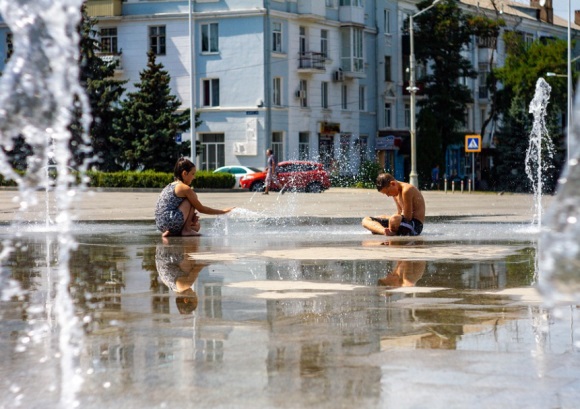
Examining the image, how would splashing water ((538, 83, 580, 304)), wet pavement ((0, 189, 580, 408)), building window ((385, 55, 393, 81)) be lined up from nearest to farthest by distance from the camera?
splashing water ((538, 83, 580, 304)), wet pavement ((0, 189, 580, 408)), building window ((385, 55, 393, 81))

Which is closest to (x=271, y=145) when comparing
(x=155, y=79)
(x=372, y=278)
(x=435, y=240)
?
(x=155, y=79)

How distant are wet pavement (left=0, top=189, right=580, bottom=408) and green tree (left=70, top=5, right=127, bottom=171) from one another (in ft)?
132

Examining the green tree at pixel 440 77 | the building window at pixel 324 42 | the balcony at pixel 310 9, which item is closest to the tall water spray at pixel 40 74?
the balcony at pixel 310 9

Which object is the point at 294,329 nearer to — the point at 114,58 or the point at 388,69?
the point at 114,58

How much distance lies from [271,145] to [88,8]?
38.3 feet

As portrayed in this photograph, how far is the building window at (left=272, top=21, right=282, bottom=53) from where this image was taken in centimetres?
6228

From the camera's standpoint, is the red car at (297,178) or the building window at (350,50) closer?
the red car at (297,178)

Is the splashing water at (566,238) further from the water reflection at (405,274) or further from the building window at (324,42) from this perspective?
the building window at (324,42)

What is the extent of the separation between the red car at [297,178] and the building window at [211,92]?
9102mm

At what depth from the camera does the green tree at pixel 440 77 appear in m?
69.0

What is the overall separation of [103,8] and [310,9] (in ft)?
34.7

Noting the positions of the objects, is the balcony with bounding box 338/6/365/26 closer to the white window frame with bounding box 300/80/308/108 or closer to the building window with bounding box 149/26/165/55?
the white window frame with bounding box 300/80/308/108

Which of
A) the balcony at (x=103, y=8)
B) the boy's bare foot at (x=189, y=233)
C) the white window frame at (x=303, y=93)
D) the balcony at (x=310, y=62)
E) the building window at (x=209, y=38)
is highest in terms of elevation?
the balcony at (x=103, y=8)

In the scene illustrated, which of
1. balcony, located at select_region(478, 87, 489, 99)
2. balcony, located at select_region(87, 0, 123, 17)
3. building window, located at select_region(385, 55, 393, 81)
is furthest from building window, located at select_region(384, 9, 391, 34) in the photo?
balcony, located at select_region(87, 0, 123, 17)
